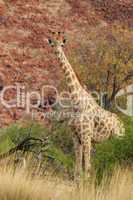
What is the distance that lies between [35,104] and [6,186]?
53.9 feet

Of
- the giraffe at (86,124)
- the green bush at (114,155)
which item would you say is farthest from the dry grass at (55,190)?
the giraffe at (86,124)

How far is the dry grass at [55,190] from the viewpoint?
8.09 m

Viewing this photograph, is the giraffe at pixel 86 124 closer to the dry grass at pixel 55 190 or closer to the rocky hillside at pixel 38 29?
the dry grass at pixel 55 190

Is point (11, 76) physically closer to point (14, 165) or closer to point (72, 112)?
point (72, 112)

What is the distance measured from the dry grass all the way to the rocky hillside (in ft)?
50.2

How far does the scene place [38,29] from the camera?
2773cm

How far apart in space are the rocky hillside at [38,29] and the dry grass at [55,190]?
15.3m

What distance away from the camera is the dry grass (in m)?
8.09

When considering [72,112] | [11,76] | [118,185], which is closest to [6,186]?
[118,185]

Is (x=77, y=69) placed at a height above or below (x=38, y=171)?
above

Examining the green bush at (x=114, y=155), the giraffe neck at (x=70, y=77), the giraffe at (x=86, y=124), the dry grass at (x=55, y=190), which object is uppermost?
the giraffe neck at (x=70, y=77)

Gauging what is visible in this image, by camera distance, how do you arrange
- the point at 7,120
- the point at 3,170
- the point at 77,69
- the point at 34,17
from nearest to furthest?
the point at 3,170, the point at 77,69, the point at 7,120, the point at 34,17

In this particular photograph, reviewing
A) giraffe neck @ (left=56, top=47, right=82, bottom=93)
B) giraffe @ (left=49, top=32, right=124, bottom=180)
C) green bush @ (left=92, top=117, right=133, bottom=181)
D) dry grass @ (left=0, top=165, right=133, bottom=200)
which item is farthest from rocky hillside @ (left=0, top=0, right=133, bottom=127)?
dry grass @ (left=0, top=165, right=133, bottom=200)

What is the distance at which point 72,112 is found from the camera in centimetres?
1362
